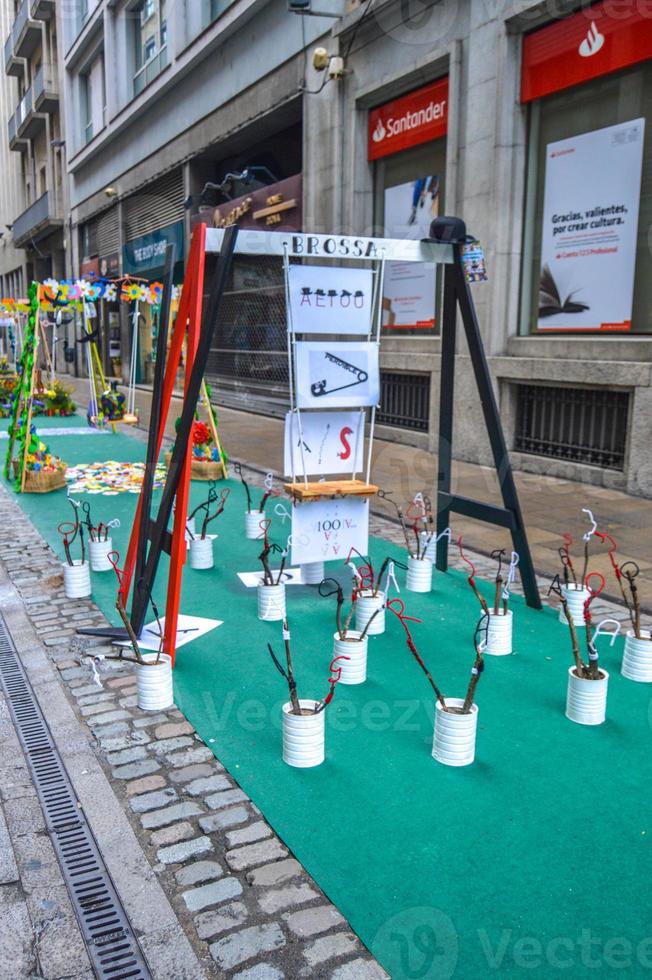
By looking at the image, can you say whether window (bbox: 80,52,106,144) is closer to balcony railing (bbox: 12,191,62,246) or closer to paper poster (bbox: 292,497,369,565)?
balcony railing (bbox: 12,191,62,246)

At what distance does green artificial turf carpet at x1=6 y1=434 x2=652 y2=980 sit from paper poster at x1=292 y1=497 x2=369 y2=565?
439mm

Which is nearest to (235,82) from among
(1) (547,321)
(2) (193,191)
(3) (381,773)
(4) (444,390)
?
(2) (193,191)

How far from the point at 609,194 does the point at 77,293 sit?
25.7ft

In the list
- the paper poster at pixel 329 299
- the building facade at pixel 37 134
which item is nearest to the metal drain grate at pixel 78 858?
the paper poster at pixel 329 299

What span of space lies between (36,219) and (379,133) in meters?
28.6

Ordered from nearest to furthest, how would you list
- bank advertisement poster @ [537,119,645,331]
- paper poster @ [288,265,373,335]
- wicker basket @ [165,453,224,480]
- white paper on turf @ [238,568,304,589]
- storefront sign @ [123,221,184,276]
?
paper poster @ [288,265,373,335], white paper on turf @ [238,568,304,589], bank advertisement poster @ [537,119,645,331], wicker basket @ [165,453,224,480], storefront sign @ [123,221,184,276]

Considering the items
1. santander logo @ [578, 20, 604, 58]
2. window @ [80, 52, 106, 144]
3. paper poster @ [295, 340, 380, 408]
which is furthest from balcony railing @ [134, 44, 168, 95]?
paper poster @ [295, 340, 380, 408]

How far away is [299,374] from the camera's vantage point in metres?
5.09

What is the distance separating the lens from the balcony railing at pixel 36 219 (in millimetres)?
34500

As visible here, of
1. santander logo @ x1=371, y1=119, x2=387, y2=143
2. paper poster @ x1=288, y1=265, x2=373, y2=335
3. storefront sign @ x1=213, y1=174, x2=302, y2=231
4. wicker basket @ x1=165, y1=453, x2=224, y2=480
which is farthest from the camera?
storefront sign @ x1=213, y1=174, x2=302, y2=231

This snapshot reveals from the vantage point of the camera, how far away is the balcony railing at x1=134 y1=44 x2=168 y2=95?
805 inches

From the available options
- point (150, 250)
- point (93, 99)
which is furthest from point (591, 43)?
point (93, 99)

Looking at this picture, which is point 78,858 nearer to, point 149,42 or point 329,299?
point 329,299

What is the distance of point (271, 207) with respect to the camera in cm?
1598
